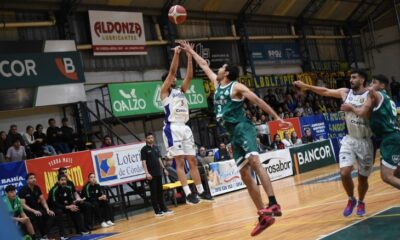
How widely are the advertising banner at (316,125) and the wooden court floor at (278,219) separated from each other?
9049 millimetres

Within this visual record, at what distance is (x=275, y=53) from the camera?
28188 millimetres

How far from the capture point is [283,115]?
23250 millimetres

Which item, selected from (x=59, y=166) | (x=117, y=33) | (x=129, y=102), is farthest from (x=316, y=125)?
(x=59, y=166)

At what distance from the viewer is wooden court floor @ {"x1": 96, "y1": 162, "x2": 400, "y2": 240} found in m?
6.92

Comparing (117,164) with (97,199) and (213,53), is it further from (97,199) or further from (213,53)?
(213,53)

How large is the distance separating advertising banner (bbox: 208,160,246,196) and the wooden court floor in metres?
1.88

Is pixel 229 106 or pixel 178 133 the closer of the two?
pixel 229 106

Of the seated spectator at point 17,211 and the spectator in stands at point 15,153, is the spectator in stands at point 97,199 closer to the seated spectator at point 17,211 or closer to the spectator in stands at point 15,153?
the seated spectator at point 17,211

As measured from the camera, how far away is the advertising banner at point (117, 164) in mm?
13391

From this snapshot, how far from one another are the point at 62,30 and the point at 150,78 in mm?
4322

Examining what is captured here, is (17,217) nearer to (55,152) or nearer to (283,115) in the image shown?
(55,152)

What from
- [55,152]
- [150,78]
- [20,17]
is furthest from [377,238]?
[150,78]

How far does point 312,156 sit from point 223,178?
5.01 m

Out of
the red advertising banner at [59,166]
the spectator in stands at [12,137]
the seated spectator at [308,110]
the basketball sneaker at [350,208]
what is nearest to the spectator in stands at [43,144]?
the spectator in stands at [12,137]
